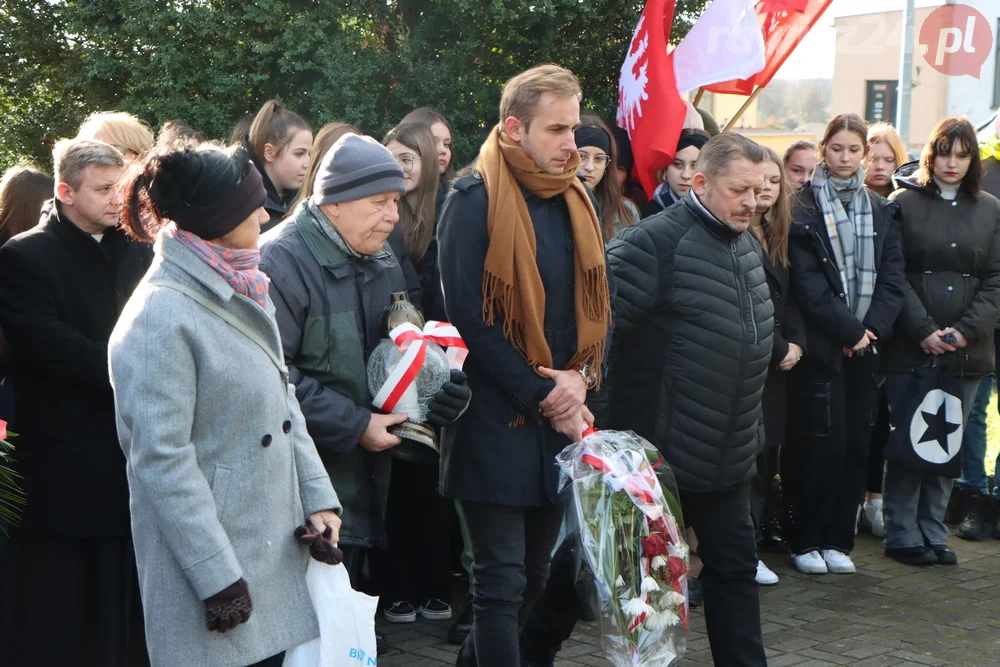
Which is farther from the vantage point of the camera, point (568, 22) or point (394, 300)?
point (568, 22)

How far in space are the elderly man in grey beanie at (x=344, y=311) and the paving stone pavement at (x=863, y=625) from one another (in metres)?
1.21

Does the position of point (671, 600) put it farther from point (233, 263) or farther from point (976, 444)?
point (976, 444)

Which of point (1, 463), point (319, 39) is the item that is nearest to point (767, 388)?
point (319, 39)

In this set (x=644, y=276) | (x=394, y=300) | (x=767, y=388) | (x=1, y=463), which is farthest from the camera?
(x=767, y=388)

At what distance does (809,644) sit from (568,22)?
159 inches

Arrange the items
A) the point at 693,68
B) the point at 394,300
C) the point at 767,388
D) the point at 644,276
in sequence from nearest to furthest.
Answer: the point at 394,300
the point at 644,276
the point at 767,388
the point at 693,68

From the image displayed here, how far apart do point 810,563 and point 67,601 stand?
12.8ft

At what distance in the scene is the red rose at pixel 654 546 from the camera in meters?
4.02

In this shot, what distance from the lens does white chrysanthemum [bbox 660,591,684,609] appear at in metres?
4.05

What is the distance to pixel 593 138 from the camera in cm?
589

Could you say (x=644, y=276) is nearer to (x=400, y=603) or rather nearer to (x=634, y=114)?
(x=400, y=603)

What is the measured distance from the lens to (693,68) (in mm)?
7137

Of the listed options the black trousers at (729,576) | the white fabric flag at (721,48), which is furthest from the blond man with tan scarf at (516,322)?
the white fabric flag at (721,48)

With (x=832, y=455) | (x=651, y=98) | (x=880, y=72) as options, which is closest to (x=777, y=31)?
(x=651, y=98)
